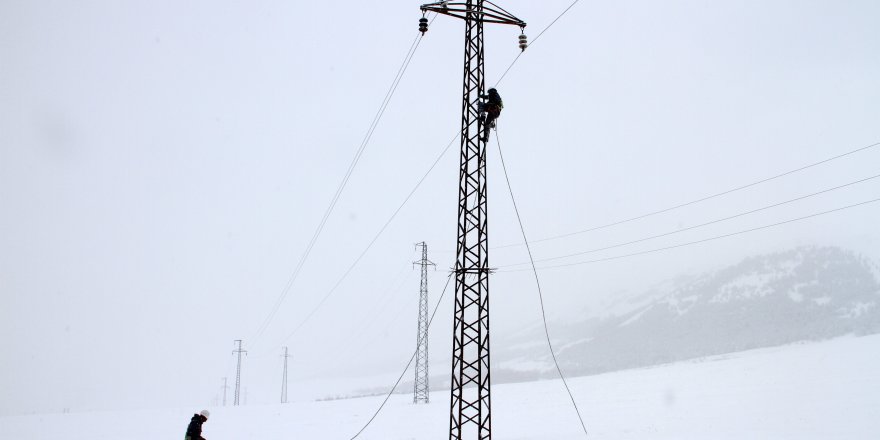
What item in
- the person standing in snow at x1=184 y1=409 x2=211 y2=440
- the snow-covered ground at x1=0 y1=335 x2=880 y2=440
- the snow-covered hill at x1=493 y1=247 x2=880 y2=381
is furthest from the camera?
the snow-covered hill at x1=493 y1=247 x2=880 y2=381

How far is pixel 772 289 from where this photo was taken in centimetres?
18388

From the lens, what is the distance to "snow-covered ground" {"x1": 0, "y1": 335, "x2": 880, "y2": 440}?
22.1 m

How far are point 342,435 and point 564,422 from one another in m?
12.4

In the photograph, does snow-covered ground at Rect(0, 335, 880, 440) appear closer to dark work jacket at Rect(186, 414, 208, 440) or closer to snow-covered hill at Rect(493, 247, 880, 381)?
dark work jacket at Rect(186, 414, 208, 440)

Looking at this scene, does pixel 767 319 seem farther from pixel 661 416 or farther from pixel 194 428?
pixel 194 428

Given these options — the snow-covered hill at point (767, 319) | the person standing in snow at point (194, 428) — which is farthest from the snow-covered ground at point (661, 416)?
the snow-covered hill at point (767, 319)

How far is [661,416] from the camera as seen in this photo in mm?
27672

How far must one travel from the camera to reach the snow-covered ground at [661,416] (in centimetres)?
2208

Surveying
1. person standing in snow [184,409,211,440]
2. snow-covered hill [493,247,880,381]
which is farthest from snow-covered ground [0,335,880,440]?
snow-covered hill [493,247,880,381]

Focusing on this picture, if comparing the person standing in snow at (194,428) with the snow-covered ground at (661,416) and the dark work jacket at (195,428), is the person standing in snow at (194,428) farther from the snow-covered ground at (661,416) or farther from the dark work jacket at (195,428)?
the snow-covered ground at (661,416)

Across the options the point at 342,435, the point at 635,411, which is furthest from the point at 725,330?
the point at 342,435

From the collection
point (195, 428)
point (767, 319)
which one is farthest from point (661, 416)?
point (767, 319)

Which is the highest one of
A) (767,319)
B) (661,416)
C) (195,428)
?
(767,319)

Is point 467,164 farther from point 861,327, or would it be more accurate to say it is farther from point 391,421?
point 861,327
